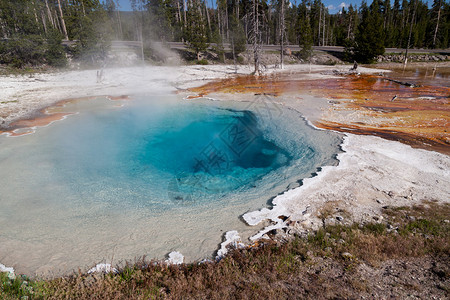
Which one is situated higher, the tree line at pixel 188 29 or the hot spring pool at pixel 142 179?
the tree line at pixel 188 29

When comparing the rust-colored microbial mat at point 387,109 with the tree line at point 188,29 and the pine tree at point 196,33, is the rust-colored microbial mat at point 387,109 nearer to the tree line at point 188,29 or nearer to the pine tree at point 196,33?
the tree line at point 188,29

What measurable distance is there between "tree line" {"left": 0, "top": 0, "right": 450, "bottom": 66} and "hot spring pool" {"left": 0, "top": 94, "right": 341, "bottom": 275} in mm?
A: 13480

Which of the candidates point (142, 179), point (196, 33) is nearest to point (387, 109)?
point (142, 179)

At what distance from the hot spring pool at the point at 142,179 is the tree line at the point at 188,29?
13.5m

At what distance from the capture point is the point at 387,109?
1272cm

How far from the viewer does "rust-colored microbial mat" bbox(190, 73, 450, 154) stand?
9297mm

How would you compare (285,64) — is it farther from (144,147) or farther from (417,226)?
(417,226)

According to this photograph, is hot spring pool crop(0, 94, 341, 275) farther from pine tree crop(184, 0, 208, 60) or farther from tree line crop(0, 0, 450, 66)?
pine tree crop(184, 0, 208, 60)

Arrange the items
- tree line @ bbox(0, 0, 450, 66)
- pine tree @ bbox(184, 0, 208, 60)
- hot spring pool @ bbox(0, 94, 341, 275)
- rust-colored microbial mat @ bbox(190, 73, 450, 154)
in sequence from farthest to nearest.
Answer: pine tree @ bbox(184, 0, 208, 60) → tree line @ bbox(0, 0, 450, 66) → rust-colored microbial mat @ bbox(190, 73, 450, 154) → hot spring pool @ bbox(0, 94, 341, 275)

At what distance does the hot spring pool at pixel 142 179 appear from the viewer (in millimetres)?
4629

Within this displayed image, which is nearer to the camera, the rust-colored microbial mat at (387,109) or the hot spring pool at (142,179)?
the hot spring pool at (142,179)

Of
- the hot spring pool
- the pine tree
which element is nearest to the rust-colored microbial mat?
the hot spring pool

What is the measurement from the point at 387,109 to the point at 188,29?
24103mm

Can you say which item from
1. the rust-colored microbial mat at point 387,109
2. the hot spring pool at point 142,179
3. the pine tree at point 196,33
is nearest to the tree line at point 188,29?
the pine tree at point 196,33
